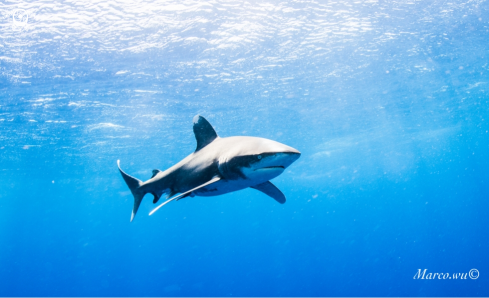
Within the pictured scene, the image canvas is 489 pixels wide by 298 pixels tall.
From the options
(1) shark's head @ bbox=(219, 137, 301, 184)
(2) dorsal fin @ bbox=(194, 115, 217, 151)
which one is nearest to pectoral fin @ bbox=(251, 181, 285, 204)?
(1) shark's head @ bbox=(219, 137, 301, 184)

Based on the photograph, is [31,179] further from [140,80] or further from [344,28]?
[344,28]

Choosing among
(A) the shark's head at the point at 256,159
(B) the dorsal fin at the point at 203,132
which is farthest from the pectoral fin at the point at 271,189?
(B) the dorsal fin at the point at 203,132

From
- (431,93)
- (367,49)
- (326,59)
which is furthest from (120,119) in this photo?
(431,93)

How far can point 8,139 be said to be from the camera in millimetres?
20797

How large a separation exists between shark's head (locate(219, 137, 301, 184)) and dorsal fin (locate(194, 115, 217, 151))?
3.12ft

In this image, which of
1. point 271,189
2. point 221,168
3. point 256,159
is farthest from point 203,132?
point 256,159

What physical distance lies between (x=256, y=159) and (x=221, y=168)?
2.43ft

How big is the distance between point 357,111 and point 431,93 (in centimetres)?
524

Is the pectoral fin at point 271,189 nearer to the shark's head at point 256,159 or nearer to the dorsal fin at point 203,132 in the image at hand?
the shark's head at point 256,159

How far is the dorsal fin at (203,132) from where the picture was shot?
5.23 meters

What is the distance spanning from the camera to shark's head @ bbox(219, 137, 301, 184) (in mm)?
3586

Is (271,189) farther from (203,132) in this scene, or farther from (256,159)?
(256,159)

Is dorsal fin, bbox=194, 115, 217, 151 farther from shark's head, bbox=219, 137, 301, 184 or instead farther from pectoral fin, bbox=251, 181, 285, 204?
pectoral fin, bbox=251, 181, 285, 204

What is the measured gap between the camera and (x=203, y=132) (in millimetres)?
5281
